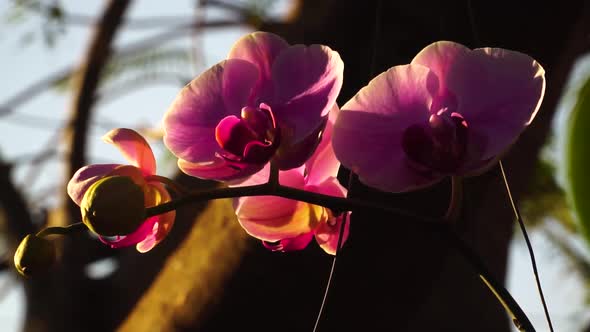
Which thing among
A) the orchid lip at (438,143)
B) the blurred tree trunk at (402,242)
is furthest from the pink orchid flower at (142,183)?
the blurred tree trunk at (402,242)

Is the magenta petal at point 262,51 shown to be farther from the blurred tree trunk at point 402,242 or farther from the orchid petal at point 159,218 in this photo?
the blurred tree trunk at point 402,242

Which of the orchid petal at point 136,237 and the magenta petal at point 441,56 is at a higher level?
the magenta petal at point 441,56

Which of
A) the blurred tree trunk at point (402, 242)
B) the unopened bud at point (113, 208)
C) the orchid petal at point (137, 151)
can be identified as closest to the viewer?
the unopened bud at point (113, 208)

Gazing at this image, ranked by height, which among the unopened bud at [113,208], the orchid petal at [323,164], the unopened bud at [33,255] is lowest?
the orchid petal at [323,164]

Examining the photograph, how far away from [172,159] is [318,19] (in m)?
0.89

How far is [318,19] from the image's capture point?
98cm

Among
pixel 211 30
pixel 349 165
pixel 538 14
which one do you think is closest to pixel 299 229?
pixel 349 165

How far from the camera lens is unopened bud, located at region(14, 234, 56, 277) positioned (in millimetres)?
292

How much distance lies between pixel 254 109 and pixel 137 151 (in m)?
0.06

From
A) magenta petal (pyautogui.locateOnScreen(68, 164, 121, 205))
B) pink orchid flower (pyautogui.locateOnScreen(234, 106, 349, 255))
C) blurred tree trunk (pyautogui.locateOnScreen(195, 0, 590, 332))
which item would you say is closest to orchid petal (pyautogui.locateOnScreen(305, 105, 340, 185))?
pink orchid flower (pyautogui.locateOnScreen(234, 106, 349, 255))

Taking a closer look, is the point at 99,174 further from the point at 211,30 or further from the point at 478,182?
the point at 211,30

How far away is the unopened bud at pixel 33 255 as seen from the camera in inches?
11.5

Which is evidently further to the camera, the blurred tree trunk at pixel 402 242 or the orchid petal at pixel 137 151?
the blurred tree trunk at pixel 402 242

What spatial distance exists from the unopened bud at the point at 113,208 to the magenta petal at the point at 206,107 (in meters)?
0.09
